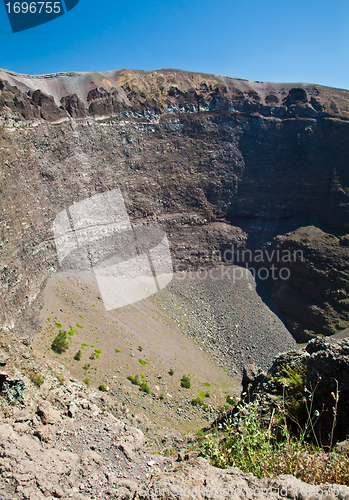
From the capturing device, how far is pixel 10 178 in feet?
60.4

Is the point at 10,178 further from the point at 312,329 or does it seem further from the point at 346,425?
the point at 312,329

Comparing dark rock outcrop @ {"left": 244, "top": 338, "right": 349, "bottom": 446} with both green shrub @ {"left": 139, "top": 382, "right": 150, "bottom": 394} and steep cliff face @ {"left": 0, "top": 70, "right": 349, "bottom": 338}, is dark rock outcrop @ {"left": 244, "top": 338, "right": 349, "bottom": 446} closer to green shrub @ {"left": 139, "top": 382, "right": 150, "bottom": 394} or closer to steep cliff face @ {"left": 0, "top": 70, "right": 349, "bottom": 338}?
green shrub @ {"left": 139, "top": 382, "right": 150, "bottom": 394}

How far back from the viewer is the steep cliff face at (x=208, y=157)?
994 inches

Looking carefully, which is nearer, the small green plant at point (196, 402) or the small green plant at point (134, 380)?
the small green plant at point (134, 380)

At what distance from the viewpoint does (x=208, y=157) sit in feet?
106

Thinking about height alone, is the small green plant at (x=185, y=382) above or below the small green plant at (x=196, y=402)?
above

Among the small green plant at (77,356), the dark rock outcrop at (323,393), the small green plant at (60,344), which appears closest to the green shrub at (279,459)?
the dark rock outcrop at (323,393)

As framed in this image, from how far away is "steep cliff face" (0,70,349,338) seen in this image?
25.2 meters

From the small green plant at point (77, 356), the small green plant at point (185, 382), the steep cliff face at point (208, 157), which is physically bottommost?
the small green plant at point (185, 382)

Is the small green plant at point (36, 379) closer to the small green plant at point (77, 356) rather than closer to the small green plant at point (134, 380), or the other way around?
the small green plant at point (77, 356)

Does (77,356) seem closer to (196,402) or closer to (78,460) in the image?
(196,402)

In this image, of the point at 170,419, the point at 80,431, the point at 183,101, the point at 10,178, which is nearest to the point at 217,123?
the point at 183,101

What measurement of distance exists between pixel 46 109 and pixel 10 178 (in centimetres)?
797

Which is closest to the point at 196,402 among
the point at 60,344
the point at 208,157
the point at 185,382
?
the point at 185,382
